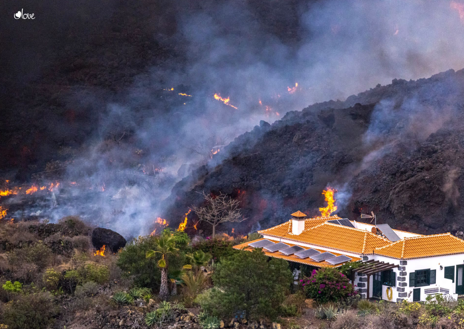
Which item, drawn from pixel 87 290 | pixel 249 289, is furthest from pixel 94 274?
pixel 249 289

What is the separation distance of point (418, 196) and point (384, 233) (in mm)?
22001

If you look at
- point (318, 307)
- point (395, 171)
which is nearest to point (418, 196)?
point (395, 171)

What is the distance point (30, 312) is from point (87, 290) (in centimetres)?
348

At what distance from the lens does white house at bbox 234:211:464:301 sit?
28156 millimetres

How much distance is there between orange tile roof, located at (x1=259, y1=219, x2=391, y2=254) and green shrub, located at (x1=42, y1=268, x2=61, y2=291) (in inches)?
566

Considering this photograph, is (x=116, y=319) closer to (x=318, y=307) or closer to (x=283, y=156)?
(x=318, y=307)

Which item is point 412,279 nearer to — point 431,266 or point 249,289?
point 431,266

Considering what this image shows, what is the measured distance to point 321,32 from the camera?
101 metres

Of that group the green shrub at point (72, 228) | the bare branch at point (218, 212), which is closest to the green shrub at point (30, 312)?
the green shrub at point (72, 228)

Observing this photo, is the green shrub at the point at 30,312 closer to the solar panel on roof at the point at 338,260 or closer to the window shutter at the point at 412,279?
the solar panel on roof at the point at 338,260

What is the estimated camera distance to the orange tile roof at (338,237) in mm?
30438

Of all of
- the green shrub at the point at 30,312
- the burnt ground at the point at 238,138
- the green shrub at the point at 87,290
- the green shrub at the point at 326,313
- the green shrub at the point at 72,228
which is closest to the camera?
the green shrub at the point at 30,312

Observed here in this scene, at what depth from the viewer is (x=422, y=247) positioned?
2936cm

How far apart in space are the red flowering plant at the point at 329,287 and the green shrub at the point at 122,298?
934cm
